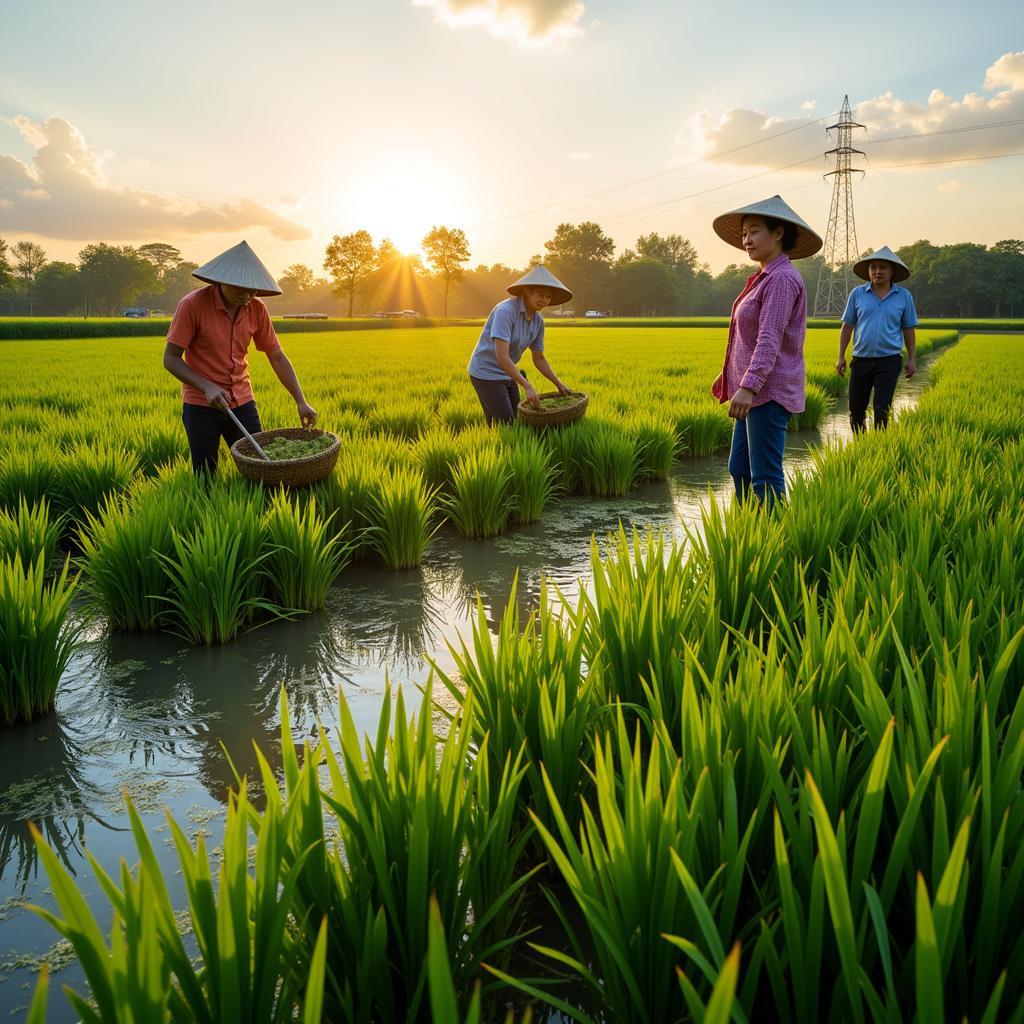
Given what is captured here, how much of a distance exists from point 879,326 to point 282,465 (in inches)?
177

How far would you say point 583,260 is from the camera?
84.2 meters

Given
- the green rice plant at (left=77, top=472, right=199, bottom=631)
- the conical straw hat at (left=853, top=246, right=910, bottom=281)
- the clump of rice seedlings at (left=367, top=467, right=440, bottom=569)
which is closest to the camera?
the green rice plant at (left=77, top=472, right=199, bottom=631)

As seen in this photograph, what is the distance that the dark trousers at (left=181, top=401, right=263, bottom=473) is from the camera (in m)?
4.09

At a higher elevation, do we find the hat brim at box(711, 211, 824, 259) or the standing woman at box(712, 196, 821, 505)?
the hat brim at box(711, 211, 824, 259)

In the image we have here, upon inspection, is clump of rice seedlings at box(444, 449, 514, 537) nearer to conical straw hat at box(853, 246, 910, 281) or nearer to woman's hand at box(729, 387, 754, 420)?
woman's hand at box(729, 387, 754, 420)

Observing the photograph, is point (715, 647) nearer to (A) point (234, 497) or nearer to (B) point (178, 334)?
(A) point (234, 497)

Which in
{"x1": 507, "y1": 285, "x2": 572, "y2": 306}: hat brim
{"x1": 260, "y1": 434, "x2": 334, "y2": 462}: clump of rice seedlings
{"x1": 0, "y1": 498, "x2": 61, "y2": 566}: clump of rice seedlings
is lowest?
{"x1": 0, "y1": 498, "x2": 61, "y2": 566}: clump of rice seedlings

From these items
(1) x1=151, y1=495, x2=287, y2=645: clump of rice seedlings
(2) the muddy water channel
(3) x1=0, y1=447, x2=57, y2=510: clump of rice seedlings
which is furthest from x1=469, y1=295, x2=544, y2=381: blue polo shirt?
(3) x1=0, y1=447, x2=57, y2=510: clump of rice seedlings

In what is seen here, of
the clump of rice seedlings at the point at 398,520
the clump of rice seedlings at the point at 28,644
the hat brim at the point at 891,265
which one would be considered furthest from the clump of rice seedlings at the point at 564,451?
the clump of rice seedlings at the point at 28,644

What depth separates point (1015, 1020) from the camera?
2.89 ft

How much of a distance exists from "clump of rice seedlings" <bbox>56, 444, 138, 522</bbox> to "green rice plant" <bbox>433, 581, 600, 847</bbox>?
3409 mm

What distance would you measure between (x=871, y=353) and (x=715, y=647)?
15.7ft

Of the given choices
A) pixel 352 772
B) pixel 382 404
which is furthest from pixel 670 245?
pixel 352 772

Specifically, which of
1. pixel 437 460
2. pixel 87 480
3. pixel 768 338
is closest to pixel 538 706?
pixel 768 338
